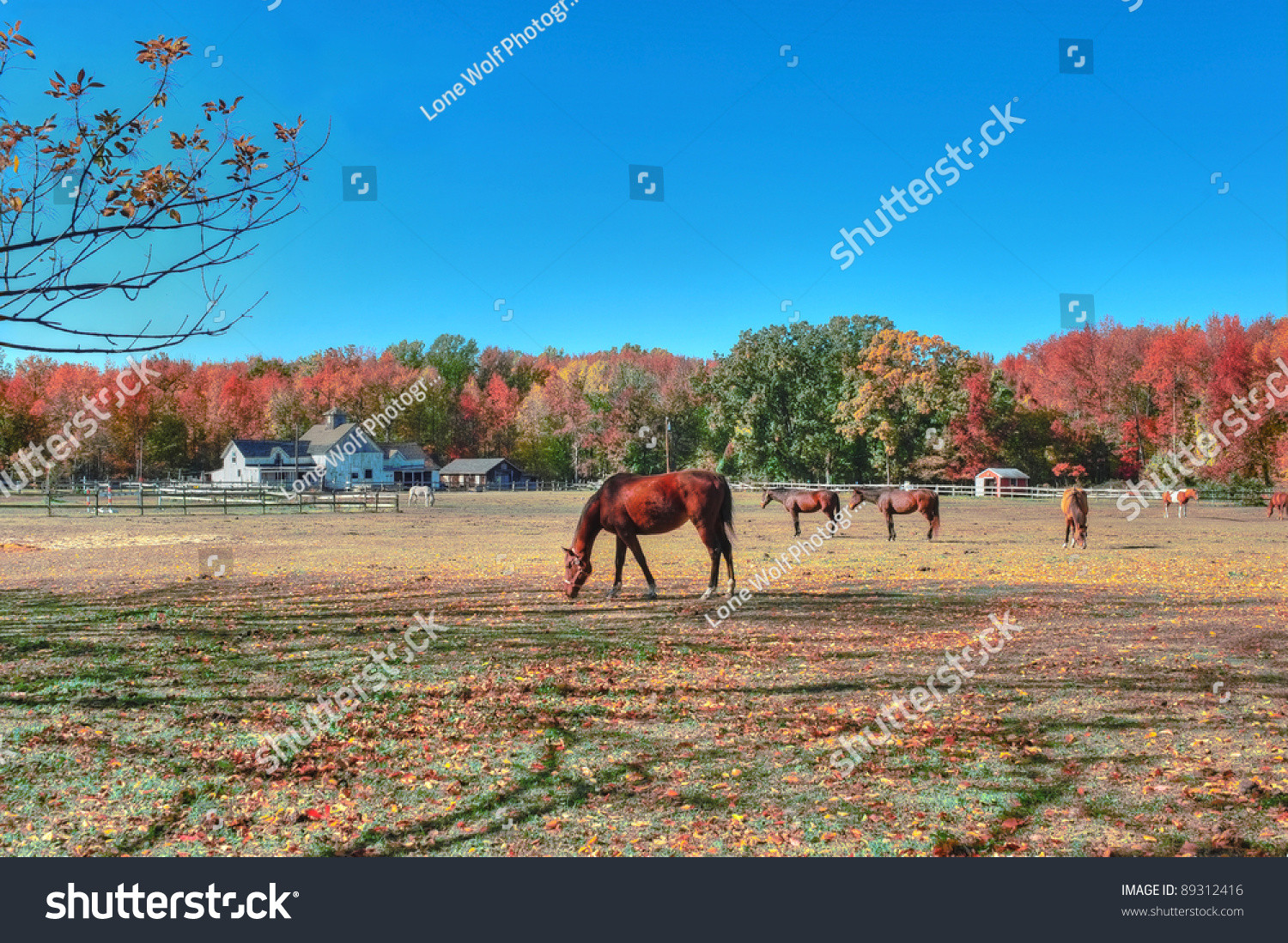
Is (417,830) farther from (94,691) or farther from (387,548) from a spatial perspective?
(387,548)

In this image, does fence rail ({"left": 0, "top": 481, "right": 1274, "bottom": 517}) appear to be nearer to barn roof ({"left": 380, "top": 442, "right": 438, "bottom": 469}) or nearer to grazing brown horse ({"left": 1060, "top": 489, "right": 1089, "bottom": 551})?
grazing brown horse ({"left": 1060, "top": 489, "right": 1089, "bottom": 551})

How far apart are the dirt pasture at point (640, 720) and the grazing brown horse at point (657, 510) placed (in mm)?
838

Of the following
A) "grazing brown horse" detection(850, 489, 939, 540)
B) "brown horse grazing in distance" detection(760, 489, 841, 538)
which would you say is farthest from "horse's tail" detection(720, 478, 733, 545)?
"brown horse grazing in distance" detection(760, 489, 841, 538)

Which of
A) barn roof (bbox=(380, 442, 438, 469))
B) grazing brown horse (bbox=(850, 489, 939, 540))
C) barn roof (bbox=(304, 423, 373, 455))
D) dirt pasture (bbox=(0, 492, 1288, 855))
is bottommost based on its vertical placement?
dirt pasture (bbox=(0, 492, 1288, 855))

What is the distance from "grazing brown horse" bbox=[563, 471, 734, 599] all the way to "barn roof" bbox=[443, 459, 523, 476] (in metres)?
74.4

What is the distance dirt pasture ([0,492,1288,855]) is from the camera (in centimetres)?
427

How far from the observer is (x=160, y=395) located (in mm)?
81562

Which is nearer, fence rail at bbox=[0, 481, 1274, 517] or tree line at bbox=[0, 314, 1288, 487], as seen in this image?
fence rail at bbox=[0, 481, 1274, 517]

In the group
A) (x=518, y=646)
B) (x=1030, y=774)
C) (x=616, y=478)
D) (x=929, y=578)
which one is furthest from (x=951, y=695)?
(x=929, y=578)

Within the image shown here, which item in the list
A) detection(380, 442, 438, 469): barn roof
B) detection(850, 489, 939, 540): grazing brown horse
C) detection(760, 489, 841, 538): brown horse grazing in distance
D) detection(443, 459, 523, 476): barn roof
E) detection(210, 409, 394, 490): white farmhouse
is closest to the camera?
detection(850, 489, 939, 540): grazing brown horse

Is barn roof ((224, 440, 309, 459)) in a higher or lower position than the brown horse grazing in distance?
higher

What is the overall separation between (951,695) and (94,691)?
24.1 feet

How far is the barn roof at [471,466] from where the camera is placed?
3376 inches

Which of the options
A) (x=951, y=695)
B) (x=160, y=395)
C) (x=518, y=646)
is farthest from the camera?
(x=160, y=395)
